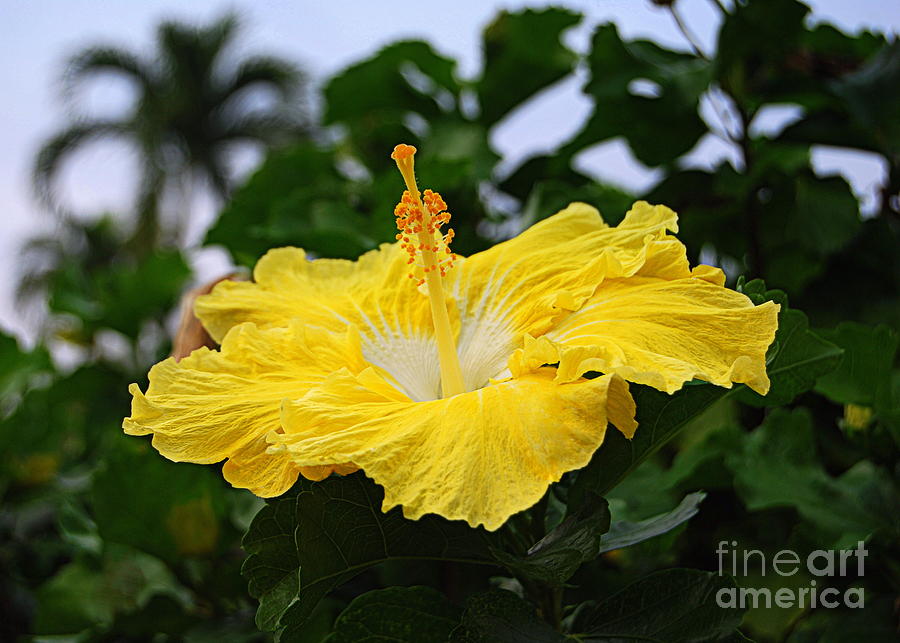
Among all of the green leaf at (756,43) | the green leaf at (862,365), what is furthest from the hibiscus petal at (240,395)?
the green leaf at (756,43)

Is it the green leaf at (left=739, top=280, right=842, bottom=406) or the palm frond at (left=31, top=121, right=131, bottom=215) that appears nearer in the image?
the green leaf at (left=739, top=280, right=842, bottom=406)

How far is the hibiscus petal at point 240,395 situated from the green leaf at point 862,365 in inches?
25.9

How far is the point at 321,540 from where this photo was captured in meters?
0.70

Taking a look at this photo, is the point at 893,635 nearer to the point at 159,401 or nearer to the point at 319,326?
the point at 319,326

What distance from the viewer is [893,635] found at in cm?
99

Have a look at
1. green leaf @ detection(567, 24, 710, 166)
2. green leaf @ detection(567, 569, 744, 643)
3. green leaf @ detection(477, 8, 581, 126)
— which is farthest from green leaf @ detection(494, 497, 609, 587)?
green leaf @ detection(477, 8, 581, 126)

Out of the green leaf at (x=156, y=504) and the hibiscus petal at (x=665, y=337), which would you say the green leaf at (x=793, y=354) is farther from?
the green leaf at (x=156, y=504)

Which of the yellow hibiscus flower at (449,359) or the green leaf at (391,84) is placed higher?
the yellow hibiscus flower at (449,359)

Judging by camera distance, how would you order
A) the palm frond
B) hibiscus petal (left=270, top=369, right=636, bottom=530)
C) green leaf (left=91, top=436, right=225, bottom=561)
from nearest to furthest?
hibiscus petal (left=270, top=369, right=636, bottom=530) < green leaf (left=91, top=436, right=225, bottom=561) < the palm frond

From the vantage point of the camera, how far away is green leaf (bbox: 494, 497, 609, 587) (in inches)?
26.5

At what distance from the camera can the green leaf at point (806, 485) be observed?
1.07 metres

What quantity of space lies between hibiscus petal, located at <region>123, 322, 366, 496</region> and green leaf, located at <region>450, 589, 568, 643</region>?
0.20m

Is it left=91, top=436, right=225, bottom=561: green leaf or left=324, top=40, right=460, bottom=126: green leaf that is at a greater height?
left=324, top=40, right=460, bottom=126: green leaf

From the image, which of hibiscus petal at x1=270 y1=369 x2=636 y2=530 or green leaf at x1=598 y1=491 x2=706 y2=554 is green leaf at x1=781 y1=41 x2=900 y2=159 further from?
hibiscus petal at x1=270 y1=369 x2=636 y2=530
